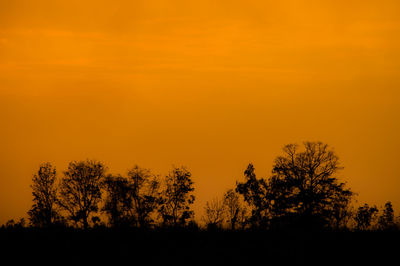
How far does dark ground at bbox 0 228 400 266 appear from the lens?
1463 inches

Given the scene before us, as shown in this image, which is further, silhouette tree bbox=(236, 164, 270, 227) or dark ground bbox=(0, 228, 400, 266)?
silhouette tree bbox=(236, 164, 270, 227)

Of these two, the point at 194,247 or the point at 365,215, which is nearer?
the point at 194,247

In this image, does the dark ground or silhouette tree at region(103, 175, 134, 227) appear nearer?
the dark ground

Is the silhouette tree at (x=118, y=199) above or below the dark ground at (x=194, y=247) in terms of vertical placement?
above

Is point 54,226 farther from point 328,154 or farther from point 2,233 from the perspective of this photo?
point 328,154

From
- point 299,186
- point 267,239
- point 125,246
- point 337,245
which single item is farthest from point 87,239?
point 299,186

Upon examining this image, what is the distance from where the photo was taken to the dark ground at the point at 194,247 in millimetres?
37156

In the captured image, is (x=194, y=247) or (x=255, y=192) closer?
(x=194, y=247)

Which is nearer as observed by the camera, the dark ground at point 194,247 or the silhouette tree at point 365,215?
the dark ground at point 194,247

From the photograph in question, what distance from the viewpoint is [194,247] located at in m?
40.1

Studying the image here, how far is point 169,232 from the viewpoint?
4406cm

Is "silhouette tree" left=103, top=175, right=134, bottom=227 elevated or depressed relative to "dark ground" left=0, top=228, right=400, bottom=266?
elevated

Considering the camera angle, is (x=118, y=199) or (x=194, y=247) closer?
(x=194, y=247)

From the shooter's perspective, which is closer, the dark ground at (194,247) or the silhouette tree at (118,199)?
the dark ground at (194,247)
